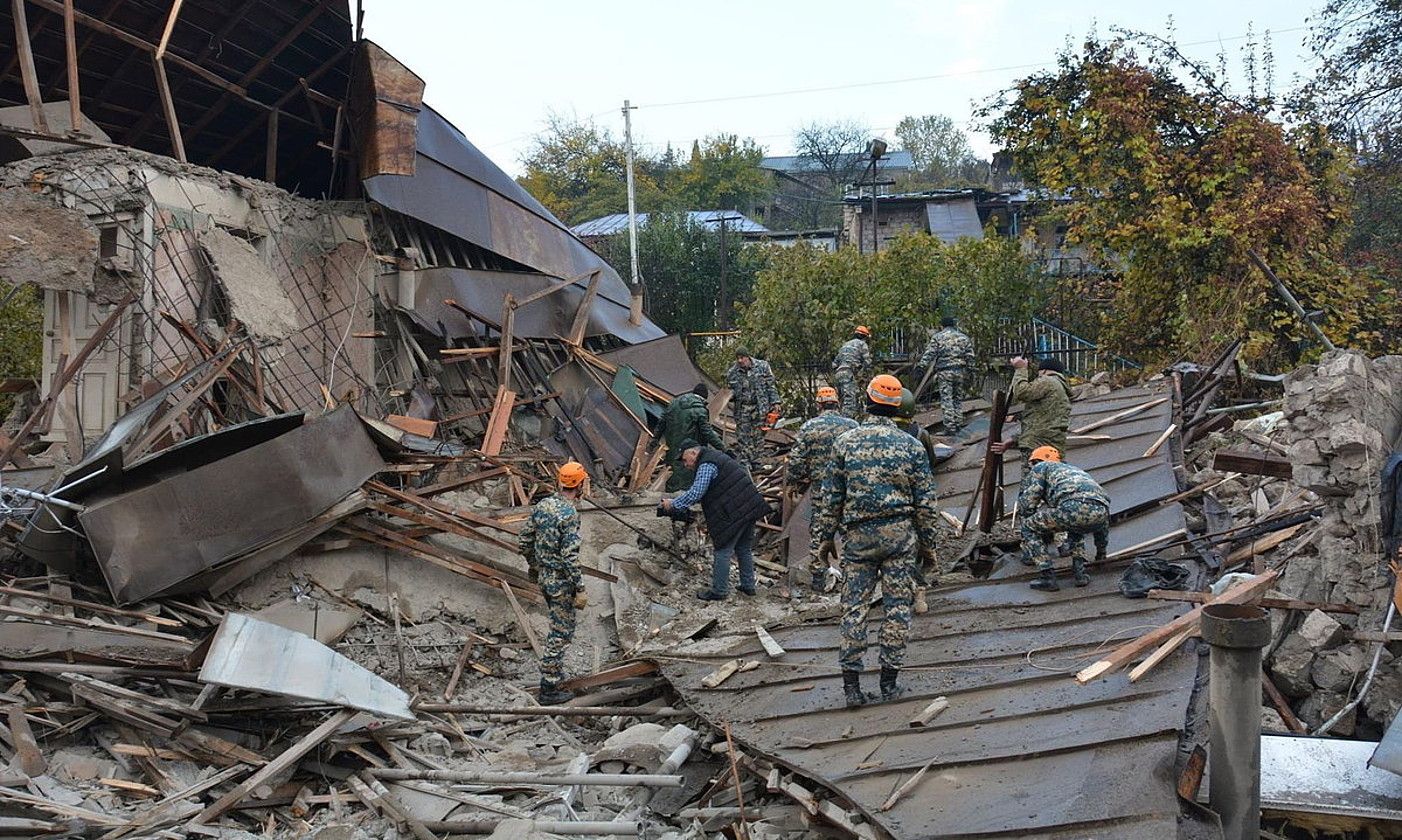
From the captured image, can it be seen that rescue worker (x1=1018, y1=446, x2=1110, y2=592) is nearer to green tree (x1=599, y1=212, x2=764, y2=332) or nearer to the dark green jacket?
the dark green jacket

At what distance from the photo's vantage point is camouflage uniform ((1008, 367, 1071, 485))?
9953 millimetres

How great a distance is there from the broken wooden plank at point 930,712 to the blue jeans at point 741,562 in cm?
322

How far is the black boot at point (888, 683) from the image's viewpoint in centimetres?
597

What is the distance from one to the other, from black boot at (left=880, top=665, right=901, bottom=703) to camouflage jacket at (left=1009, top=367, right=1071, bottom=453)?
15.4ft

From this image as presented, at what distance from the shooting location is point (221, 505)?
7699 mm

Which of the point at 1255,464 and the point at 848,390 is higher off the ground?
the point at 848,390

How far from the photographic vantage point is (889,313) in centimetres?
1703

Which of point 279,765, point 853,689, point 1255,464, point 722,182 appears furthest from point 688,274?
point 279,765

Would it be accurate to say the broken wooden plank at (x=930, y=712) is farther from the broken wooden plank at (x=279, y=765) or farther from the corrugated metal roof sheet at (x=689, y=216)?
the corrugated metal roof sheet at (x=689, y=216)

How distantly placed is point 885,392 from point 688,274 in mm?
25410

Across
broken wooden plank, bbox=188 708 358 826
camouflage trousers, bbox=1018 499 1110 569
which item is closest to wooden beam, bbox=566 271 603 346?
camouflage trousers, bbox=1018 499 1110 569

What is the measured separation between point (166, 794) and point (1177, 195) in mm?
15283

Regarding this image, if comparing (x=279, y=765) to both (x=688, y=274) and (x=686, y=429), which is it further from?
(x=688, y=274)

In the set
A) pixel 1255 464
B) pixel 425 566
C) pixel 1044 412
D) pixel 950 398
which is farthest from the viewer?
pixel 950 398
